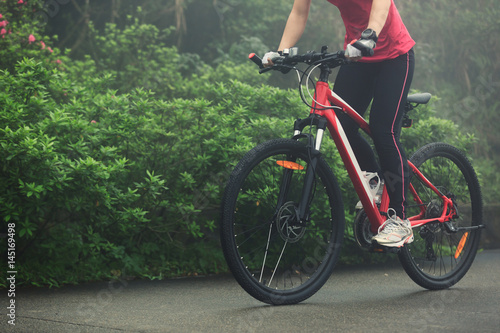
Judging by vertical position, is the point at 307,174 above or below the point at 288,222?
above

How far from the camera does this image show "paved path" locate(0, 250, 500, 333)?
131 inches

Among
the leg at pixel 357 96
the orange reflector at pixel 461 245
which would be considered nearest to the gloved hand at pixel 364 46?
the leg at pixel 357 96

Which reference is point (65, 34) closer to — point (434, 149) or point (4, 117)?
point (4, 117)

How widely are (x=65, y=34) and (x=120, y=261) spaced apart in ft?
18.0

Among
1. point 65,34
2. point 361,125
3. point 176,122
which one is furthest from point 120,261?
point 65,34

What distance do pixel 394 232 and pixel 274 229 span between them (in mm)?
790

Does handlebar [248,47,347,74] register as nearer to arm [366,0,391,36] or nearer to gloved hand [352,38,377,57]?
gloved hand [352,38,377,57]

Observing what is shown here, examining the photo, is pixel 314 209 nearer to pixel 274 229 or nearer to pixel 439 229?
pixel 439 229

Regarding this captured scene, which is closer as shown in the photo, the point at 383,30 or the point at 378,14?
the point at 378,14

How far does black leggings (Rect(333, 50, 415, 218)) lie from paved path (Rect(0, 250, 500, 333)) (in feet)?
2.10

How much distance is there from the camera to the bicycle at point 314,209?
3789 millimetres

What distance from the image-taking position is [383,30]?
4.18 meters

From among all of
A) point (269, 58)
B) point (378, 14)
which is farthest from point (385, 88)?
point (269, 58)

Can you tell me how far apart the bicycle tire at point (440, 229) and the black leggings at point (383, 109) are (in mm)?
316
